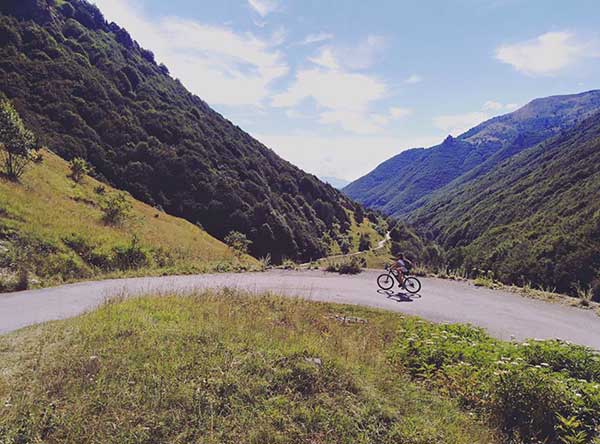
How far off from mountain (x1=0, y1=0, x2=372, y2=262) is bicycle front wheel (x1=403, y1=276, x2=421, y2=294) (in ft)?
163

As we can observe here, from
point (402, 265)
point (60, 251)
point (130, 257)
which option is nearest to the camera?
point (60, 251)

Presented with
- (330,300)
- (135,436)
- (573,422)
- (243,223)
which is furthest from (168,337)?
(243,223)

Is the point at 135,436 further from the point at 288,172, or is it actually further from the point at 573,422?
the point at 288,172

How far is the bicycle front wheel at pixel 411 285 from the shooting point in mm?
12586

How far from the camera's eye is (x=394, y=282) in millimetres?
13672

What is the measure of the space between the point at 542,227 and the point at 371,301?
8528cm

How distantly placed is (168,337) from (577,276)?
64256mm

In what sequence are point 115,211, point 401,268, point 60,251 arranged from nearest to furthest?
point 60,251
point 401,268
point 115,211

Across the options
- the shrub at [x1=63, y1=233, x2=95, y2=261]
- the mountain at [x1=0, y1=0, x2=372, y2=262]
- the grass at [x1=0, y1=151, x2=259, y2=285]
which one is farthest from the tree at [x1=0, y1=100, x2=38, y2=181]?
the mountain at [x1=0, y1=0, x2=372, y2=262]

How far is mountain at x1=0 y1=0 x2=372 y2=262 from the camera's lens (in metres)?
58.7

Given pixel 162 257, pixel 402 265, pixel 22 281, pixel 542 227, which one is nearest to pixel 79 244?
pixel 162 257

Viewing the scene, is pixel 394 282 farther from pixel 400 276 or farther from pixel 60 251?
pixel 60 251

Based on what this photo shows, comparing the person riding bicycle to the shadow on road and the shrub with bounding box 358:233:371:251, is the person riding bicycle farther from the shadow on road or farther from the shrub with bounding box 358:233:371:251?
the shrub with bounding box 358:233:371:251

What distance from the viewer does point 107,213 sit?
24.2 m
